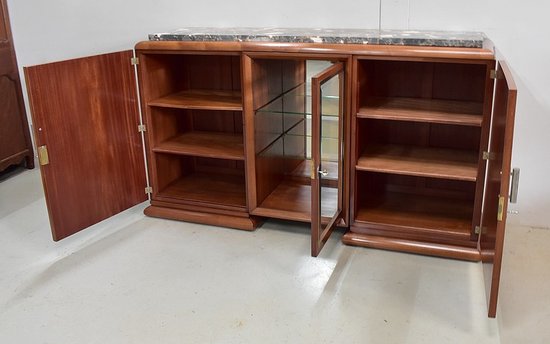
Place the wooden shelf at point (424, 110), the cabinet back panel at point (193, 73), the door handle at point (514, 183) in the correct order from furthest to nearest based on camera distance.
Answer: the cabinet back panel at point (193, 73), the wooden shelf at point (424, 110), the door handle at point (514, 183)

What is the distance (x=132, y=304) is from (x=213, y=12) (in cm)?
199

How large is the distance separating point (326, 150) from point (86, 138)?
4.53 ft

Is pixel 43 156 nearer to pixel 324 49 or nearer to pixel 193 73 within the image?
pixel 193 73

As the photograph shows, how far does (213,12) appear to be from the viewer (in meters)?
3.59

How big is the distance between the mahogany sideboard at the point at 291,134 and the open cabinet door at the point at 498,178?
38 mm

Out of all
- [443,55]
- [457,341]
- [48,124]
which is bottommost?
[457,341]

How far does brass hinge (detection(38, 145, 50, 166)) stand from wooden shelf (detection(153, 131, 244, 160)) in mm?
752

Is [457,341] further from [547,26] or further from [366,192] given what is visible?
[547,26]

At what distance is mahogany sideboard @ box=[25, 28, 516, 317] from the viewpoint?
9.16ft

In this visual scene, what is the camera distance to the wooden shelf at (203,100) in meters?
3.22

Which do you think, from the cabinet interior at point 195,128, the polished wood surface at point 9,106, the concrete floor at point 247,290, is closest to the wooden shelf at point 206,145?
the cabinet interior at point 195,128

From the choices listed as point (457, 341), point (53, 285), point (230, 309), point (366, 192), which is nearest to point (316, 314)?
point (230, 309)

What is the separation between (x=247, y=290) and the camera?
270 centimetres

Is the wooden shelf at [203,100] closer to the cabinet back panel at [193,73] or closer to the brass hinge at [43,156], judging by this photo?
the cabinet back panel at [193,73]
